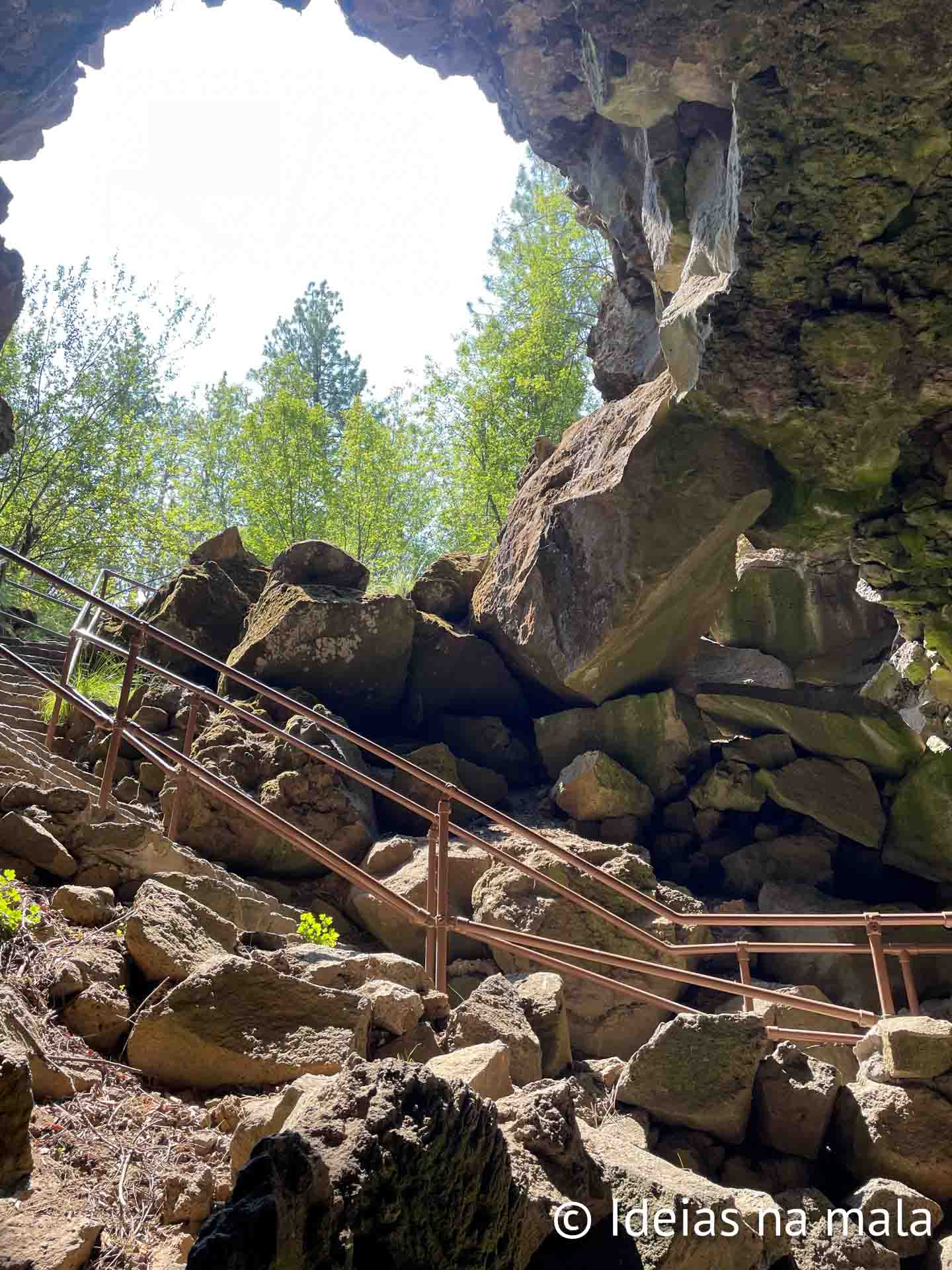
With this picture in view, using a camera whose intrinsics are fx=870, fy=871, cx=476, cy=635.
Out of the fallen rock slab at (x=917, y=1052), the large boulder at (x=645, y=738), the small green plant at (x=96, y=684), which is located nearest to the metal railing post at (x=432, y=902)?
the fallen rock slab at (x=917, y=1052)

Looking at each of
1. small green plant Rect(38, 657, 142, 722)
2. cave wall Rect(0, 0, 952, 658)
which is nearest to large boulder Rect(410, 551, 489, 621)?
small green plant Rect(38, 657, 142, 722)

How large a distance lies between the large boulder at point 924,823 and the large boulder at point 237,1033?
742 centimetres

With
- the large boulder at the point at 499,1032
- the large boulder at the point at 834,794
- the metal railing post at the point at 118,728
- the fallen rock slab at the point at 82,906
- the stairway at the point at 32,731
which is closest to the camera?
the large boulder at the point at 499,1032

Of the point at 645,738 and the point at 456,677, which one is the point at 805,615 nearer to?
the point at 645,738

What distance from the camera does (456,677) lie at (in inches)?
396

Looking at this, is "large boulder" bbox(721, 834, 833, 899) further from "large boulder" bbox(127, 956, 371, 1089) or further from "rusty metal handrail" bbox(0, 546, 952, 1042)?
"large boulder" bbox(127, 956, 371, 1089)

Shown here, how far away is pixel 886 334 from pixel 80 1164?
7.03 metres

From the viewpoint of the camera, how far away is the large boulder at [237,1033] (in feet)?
8.80

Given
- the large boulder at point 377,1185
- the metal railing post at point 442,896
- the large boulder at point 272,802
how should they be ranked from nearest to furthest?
the large boulder at point 377,1185 → the metal railing post at point 442,896 → the large boulder at point 272,802

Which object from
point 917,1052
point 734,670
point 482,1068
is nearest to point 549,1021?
point 482,1068

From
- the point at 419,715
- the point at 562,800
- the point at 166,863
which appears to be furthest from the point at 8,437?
the point at 166,863

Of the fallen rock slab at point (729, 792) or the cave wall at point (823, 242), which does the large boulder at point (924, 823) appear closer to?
the fallen rock slab at point (729, 792)

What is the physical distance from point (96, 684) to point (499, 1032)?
625 centimetres

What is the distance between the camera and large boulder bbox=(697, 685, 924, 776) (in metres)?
8.95
